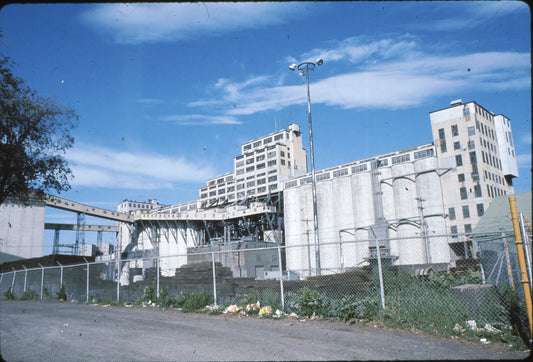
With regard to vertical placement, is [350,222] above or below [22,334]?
above

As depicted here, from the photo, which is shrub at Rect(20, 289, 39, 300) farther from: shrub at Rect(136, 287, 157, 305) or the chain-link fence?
shrub at Rect(136, 287, 157, 305)

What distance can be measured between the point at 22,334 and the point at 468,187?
160 feet

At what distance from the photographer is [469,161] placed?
4706 centimetres

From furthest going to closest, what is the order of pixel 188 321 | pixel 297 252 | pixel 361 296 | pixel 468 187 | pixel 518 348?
pixel 297 252, pixel 468 187, pixel 361 296, pixel 188 321, pixel 518 348

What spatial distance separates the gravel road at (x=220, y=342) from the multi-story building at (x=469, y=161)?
42.7 metres

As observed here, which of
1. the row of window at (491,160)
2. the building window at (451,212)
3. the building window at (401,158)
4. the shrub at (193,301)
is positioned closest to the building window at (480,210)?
the building window at (451,212)

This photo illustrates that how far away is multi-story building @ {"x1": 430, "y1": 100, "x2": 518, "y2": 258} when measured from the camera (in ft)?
150

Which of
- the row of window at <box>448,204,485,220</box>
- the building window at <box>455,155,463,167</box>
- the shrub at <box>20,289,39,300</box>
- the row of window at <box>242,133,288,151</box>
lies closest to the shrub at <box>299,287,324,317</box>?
the shrub at <box>20,289,39,300</box>

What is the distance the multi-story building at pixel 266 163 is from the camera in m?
89.7

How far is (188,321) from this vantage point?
10.2m

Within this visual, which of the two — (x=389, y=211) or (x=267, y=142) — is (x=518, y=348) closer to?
(x=389, y=211)

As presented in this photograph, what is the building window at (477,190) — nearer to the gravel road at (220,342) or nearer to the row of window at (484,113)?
the row of window at (484,113)

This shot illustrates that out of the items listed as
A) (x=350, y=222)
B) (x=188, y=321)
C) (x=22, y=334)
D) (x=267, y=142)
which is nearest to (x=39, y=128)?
(x=22, y=334)

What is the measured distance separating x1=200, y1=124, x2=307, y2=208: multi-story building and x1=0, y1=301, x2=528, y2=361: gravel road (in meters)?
73.4
